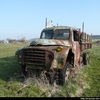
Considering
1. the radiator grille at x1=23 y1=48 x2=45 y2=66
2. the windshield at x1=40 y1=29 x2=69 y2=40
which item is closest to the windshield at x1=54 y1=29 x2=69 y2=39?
the windshield at x1=40 y1=29 x2=69 y2=40

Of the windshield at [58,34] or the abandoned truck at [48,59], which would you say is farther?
the windshield at [58,34]

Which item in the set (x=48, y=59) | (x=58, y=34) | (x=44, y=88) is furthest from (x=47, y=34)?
(x=44, y=88)

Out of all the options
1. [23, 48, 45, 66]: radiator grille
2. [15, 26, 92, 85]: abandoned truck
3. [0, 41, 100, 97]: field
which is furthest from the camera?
[23, 48, 45, 66]: radiator grille

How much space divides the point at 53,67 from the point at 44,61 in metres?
0.40

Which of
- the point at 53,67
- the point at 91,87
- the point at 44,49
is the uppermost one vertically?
the point at 44,49

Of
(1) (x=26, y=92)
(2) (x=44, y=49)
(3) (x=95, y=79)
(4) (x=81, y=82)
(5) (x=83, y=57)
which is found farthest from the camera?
(5) (x=83, y=57)

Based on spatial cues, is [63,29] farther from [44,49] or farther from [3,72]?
[3,72]

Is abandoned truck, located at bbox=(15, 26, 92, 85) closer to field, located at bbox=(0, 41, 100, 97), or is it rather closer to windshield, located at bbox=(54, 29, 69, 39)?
windshield, located at bbox=(54, 29, 69, 39)

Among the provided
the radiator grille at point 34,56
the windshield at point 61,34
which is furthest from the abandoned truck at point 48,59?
the windshield at point 61,34

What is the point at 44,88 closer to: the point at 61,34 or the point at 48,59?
the point at 48,59

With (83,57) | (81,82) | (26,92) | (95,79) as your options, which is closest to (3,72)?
(26,92)

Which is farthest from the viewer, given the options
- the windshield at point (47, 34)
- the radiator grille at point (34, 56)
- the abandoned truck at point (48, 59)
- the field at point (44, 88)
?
the windshield at point (47, 34)

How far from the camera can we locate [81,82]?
810 centimetres

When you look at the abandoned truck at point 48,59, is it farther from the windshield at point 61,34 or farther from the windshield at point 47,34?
the windshield at point 47,34
